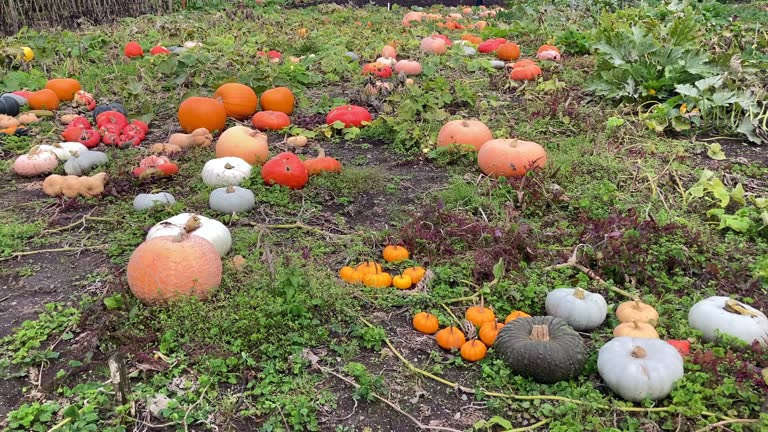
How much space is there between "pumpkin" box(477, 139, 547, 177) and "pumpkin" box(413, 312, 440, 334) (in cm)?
218

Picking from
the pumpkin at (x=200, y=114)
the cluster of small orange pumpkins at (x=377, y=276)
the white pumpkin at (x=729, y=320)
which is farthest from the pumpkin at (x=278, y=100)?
the white pumpkin at (x=729, y=320)

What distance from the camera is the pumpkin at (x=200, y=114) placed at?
6559mm

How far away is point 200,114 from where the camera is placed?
656 centimetres

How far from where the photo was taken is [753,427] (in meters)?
2.85

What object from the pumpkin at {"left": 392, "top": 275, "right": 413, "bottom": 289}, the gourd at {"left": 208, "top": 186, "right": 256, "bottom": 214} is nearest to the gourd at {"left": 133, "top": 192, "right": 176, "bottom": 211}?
the gourd at {"left": 208, "top": 186, "right": 256, "bottom": 214}

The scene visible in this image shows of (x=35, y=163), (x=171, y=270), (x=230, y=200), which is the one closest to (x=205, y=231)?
(x=171, y=270)

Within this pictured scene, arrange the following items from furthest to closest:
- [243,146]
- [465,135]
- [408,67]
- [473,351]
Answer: [408,67]
[465,135]
[243,146]
[473,351]

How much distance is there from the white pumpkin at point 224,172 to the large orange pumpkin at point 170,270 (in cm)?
163

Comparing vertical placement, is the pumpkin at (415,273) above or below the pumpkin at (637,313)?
below

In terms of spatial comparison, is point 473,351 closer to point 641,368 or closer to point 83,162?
point 641,368

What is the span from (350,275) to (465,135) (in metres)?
2.49

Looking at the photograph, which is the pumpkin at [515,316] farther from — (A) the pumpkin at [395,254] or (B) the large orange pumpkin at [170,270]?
(B) the large orange pumpkin at [170,270]

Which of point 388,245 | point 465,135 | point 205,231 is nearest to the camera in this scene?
point 205,231

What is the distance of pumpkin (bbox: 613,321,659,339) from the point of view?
336 cm
